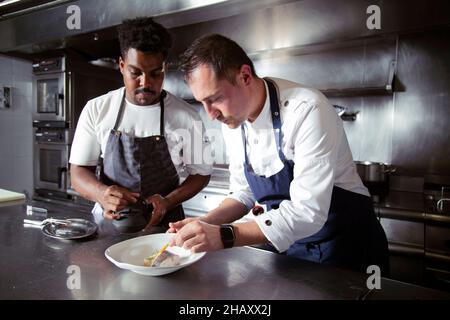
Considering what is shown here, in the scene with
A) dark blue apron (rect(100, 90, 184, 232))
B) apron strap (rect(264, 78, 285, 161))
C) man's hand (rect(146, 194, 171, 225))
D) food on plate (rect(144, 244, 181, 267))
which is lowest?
food on plate (rect(144, 244, 181, 267))

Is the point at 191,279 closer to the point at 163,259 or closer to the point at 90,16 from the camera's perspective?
the point at 163,259

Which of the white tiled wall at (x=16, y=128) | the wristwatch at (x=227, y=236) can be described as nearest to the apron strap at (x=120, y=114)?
the wristwatch at (x=227, y=236)

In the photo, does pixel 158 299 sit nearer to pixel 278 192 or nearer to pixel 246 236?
pixel 246 236

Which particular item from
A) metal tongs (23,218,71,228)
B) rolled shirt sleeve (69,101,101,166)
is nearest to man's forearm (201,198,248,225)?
metal tongs (23,218,71,228)

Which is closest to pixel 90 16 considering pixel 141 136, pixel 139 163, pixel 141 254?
pixel 141 136

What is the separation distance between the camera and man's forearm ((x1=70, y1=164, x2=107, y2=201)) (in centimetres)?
164

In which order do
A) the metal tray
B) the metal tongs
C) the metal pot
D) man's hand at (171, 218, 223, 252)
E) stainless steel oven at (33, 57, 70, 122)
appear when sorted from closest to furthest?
man's hand at (171, 218, 223, 252) → the metal tray → the metal tongs → the metal pot → stainless steel oven at (33, 57, 70, 122)

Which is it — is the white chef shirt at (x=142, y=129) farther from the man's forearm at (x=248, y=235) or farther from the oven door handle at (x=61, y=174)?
the oven door handle at (x=61, y=174)

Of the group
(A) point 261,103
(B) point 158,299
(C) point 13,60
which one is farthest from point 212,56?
(C) point 13,60

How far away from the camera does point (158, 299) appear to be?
84 centimetres

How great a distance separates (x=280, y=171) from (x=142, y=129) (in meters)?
0.82

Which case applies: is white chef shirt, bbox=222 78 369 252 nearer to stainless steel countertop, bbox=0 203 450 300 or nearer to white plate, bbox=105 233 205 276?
stainless steel countertop, bbox=0 203 450 300

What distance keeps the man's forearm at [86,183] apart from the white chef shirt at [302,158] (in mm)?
718

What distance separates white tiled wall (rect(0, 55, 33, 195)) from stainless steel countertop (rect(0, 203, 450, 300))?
10.6 feet
